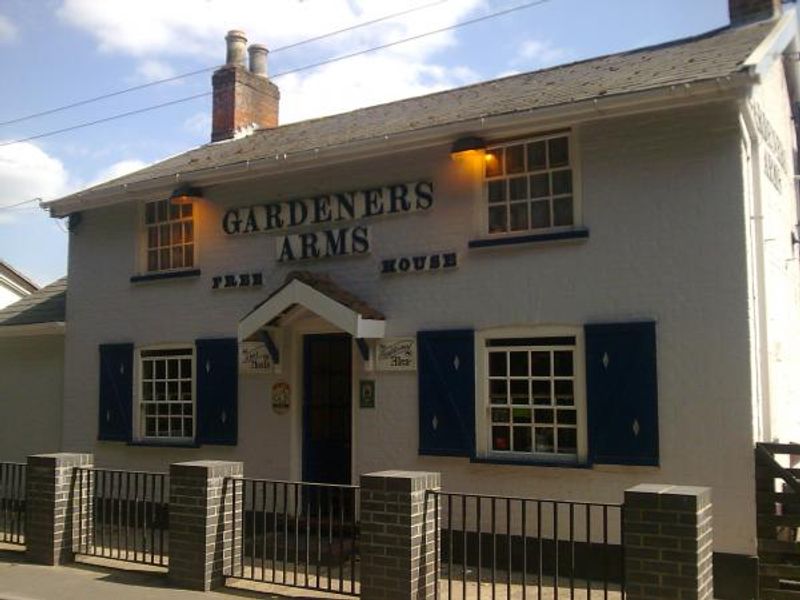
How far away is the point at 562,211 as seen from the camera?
904 cm

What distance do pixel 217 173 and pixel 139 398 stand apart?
3.59 metres

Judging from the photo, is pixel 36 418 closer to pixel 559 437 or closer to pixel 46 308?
pixel 46 308

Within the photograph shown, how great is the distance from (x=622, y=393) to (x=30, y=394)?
1007 centimetres

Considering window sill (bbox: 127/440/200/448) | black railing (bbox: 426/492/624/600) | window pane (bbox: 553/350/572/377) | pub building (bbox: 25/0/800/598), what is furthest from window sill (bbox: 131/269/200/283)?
window pane (bbox: 553/350/572/377)

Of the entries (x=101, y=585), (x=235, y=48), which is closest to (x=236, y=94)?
(x=235, y=48)

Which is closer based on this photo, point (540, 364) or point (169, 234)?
point (540, 364)

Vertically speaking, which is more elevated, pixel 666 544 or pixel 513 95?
pixel 513 95

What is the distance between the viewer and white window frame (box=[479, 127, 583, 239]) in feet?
29.1

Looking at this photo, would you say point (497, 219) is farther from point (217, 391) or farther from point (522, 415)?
point (217, 391)

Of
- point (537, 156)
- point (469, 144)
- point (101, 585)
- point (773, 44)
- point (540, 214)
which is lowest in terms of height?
point (101, 585)

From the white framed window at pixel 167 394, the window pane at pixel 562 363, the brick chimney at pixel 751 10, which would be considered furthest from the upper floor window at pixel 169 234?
the brick chimney at pixel 751 10

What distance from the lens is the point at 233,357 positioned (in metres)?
11.2

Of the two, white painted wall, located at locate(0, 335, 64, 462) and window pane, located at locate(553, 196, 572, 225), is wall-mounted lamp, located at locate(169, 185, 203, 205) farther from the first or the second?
window pane, located at locate(553, 196, 572, 225)

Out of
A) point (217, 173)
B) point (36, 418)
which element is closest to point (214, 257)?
point (217, 173)
